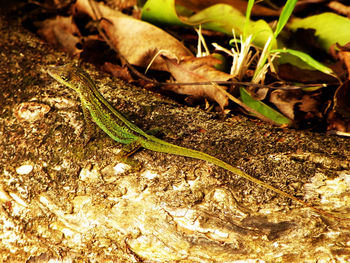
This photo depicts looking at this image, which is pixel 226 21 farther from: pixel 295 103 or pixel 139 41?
pixel 295 103

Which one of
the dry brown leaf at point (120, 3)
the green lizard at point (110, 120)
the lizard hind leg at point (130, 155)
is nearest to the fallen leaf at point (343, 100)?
the green lizard at point (110, 120)

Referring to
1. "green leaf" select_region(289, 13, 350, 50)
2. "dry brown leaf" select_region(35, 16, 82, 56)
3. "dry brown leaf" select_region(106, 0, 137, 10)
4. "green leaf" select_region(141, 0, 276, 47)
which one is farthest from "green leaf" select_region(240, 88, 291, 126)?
"dry brown leaf" select_region(106, 0, 137, 10)

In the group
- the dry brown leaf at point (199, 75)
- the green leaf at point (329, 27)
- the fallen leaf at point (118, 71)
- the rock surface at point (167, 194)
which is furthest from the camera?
the fallen leaf at point (118, 71)

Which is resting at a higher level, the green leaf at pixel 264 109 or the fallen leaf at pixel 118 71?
the green leaf at pixel 264 109

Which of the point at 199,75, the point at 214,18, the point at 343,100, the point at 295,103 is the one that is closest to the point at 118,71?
the point at 199,75

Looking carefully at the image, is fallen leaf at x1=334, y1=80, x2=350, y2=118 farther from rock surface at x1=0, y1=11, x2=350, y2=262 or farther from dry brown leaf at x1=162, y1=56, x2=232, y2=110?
dry brown leaf at x1=162, y1=56, x2=232, y2=110

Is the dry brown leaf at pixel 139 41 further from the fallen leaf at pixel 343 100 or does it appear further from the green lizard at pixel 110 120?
the fallen leaf at pixel 343 100

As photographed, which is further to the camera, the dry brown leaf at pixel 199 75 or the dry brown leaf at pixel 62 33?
the dry brown leaf at pixel 62 33
